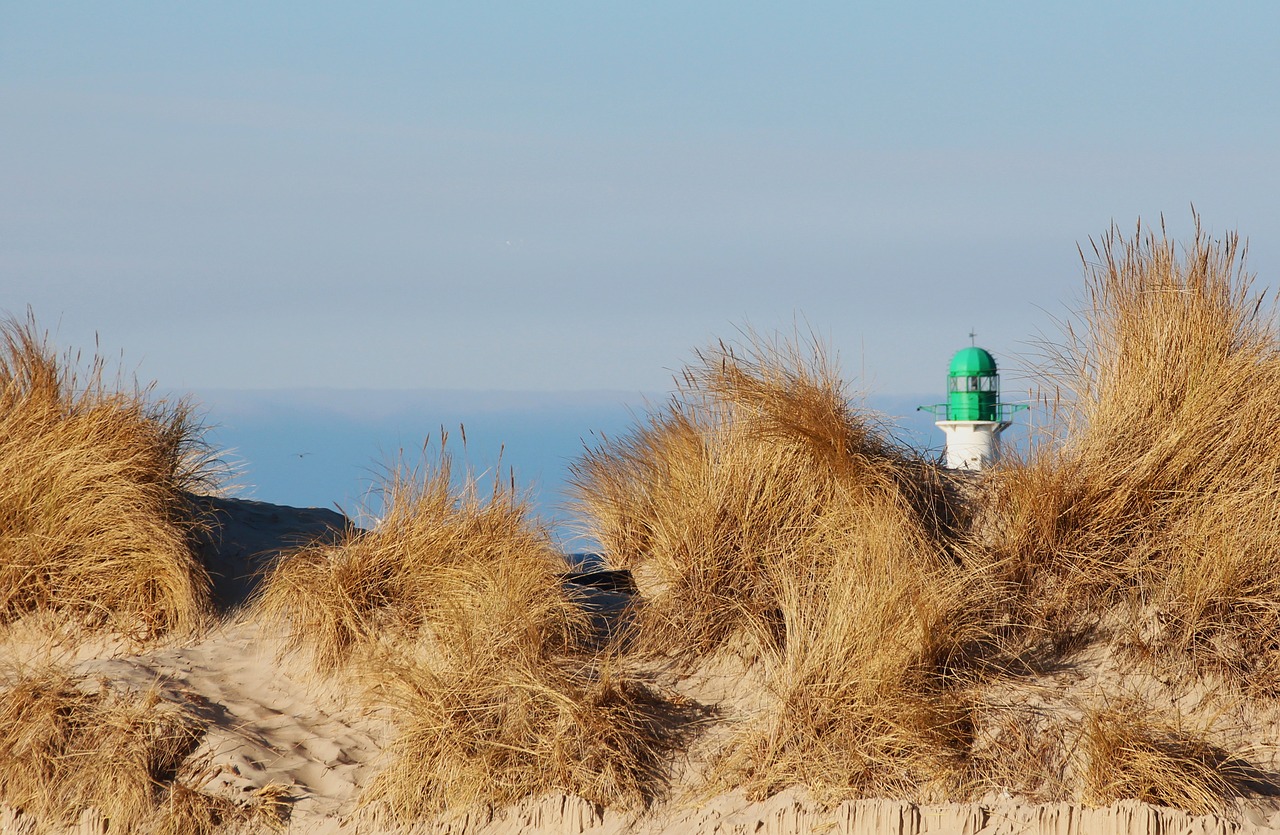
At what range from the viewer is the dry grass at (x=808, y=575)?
4.25 m

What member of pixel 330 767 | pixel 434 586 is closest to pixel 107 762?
pixel 330 767

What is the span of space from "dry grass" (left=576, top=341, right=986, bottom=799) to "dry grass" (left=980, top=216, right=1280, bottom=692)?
1.39 ft

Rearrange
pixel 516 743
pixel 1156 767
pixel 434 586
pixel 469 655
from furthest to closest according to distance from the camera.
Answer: pixel 434 586 < pixel 469 655 < pixel 516 743 < pixel 1156 767

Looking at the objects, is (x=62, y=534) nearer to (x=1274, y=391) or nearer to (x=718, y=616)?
(x=718, y=616)

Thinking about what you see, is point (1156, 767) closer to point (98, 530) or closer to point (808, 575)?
point (808, 575)

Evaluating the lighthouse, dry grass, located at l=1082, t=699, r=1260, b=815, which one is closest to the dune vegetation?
dry grass, located at l=1082, t=699, r=1260, b=815

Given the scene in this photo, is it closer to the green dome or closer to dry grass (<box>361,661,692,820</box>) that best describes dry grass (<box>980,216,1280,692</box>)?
dry grass (<box>361,661,692,820</box>)

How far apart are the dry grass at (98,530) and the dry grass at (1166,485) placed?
4.01 metres

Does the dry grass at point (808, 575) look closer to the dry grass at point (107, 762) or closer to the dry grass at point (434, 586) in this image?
the dry grass at point (434, 586)

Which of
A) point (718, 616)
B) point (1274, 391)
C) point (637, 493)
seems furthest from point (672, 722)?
point (1274, 391)

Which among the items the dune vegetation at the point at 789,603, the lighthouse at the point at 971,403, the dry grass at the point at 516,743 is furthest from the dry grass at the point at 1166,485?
the lighthouse at the point at 971,403

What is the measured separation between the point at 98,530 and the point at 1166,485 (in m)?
5.05

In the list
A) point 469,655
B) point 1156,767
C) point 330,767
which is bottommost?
point 330,767

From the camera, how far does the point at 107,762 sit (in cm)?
475
